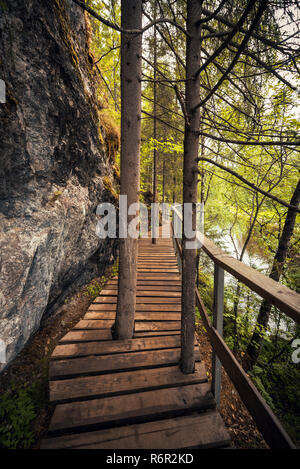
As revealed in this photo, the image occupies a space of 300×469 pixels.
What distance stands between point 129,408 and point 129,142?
3.22 meters

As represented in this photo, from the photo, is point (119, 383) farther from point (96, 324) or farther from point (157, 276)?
point (157, 276)

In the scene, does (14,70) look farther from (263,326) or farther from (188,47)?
(263,326)

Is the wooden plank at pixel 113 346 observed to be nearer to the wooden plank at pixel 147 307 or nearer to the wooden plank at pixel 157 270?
the wooden plank at pixel 147 307

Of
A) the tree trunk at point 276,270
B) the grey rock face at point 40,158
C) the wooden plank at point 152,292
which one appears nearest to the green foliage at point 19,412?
the grey rock face at point 40,158

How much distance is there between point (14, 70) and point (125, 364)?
4.19 metres

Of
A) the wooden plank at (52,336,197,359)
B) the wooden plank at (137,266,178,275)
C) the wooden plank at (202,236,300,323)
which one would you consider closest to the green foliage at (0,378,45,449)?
the wooden plank at (52,336,197,359)

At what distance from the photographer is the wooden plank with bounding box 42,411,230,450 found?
1.66 m

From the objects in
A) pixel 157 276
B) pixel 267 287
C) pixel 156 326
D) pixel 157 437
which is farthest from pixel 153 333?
pixel 157 276

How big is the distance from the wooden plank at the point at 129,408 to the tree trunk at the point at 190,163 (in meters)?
0.31

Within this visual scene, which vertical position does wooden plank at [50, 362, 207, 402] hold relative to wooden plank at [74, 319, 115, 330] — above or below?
below

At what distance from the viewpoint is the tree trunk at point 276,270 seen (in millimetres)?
3801

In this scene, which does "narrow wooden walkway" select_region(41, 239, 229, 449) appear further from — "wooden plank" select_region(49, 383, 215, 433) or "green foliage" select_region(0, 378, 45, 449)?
"green foliage" select_region(0, 378, 45, 449)

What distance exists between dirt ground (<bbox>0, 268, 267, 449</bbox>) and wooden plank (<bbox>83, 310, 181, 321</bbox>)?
2.74 ft

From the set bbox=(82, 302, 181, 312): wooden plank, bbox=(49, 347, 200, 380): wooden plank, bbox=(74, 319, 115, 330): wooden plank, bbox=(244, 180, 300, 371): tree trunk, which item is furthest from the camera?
bbox=(244, 180, 300, 371): tree trunk
